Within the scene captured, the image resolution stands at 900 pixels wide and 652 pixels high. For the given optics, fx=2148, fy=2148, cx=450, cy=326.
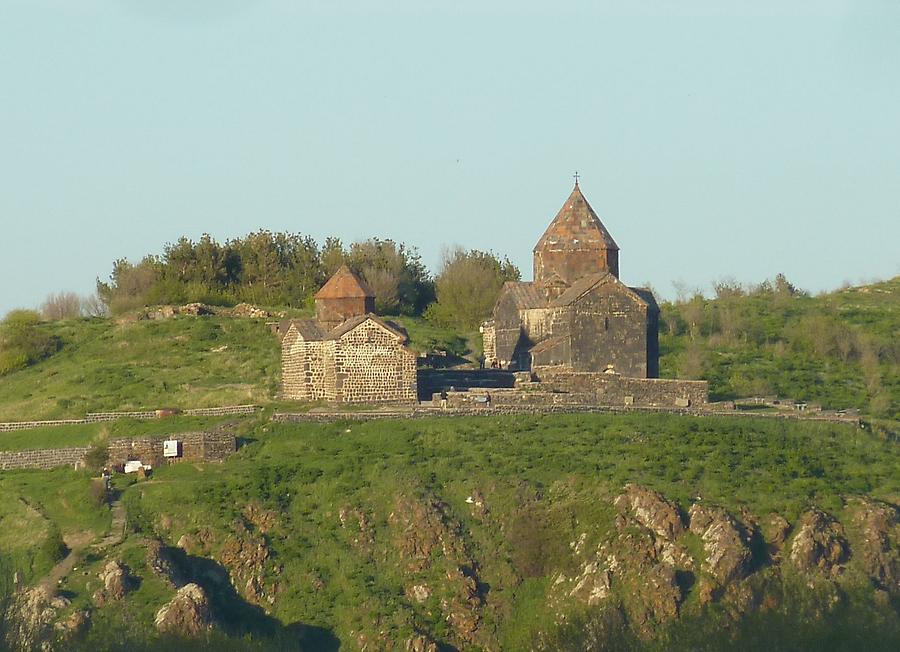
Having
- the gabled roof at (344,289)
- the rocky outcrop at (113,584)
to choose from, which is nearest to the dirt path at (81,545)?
the rocky outcrop at (113,584)

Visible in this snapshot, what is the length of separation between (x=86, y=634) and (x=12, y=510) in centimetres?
1374

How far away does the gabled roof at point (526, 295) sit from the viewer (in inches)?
2729

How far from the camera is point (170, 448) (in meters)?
58.8

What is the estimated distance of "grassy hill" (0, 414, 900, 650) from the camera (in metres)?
50.5

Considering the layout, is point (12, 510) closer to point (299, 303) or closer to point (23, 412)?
point (23, 412)

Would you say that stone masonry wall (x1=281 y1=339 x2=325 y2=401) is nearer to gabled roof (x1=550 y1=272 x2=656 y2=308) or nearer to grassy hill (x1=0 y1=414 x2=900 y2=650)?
grassy hill (x1=0 y1=414 x2=900 y2=650)

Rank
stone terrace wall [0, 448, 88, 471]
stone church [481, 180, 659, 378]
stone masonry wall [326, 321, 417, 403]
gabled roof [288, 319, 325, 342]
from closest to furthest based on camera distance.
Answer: stone terrace wall [0, 448, 88, 471], stone masonry wall [326, 321, 417, 403], gabled roof [288, 319, 325, 342], stone church [481, 180, 659, 378]

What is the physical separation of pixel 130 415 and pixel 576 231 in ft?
51.2

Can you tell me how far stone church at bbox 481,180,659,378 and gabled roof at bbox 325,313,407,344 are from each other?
4956 mm

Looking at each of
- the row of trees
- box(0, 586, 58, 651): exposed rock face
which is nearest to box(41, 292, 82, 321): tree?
the row of trees

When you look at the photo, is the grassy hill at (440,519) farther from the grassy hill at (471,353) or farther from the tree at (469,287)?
the tree at (469,287)

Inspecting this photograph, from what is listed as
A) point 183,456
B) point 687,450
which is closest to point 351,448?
point 183,456

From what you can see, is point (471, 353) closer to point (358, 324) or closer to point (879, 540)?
point (358, 324)

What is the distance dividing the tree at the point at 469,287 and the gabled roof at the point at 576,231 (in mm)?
15850
